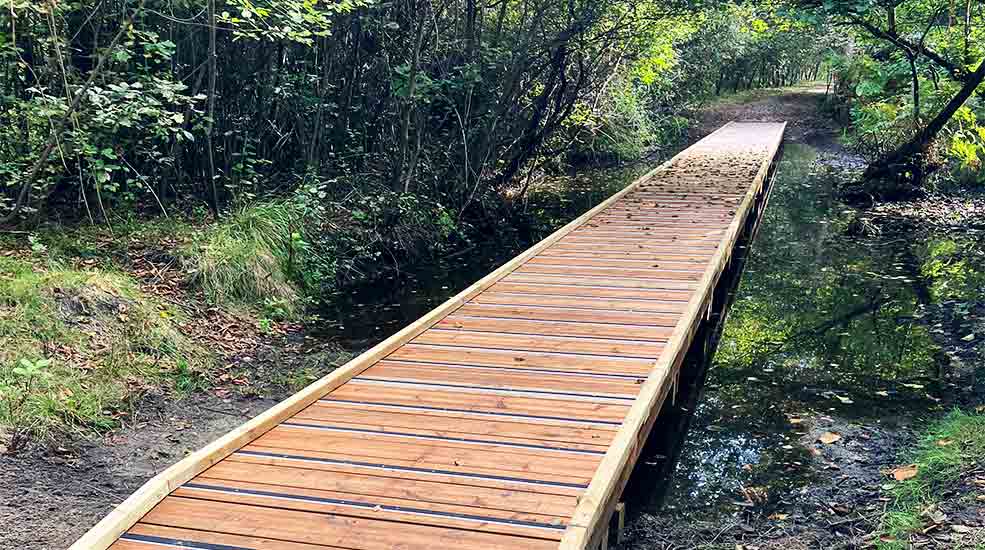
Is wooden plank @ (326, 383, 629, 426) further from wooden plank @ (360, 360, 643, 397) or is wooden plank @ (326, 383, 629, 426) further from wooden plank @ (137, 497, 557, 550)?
wooden plank @ (137, 497, 557, 550)

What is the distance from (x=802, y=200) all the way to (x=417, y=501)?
14406mm

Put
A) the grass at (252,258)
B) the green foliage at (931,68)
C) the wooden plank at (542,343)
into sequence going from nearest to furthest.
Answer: the wooden plank at (542,343) → the grass at (252,258) → the green foliage at (931,68)

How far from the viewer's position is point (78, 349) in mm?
6031

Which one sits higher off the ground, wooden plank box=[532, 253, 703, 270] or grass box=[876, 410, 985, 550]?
wooden plank box=[532, 253, 703, 270]

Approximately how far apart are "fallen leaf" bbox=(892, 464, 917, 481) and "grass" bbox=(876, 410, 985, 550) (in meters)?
0.04

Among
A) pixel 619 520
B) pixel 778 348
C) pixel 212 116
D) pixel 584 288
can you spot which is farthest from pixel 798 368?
pixel 212 116

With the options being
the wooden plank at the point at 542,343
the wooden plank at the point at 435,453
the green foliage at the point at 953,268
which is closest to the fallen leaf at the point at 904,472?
the wooden plank at the point at 542,343

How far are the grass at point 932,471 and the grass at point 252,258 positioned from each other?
5.90 meters

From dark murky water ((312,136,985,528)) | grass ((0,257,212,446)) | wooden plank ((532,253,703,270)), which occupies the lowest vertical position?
dark murky water ((312,136,985,528))

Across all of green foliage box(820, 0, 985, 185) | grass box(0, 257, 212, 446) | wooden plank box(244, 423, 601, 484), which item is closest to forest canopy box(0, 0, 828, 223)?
grass box(0, 257, 212, 446)

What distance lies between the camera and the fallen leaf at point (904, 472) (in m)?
4.95

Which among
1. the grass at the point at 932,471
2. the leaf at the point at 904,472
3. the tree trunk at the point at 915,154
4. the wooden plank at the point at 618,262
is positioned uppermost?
the tree trunk at the point at 915,154

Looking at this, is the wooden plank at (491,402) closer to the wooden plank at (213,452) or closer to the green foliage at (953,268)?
the wooden plank at (213,452)

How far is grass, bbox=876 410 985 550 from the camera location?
14.1 ft
